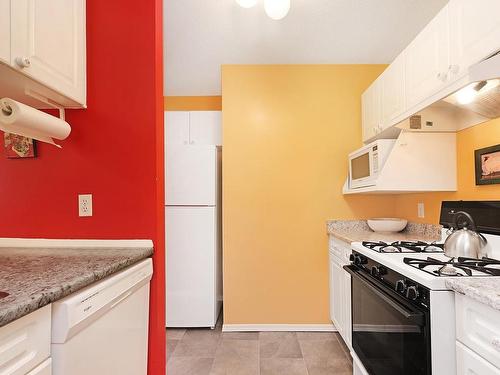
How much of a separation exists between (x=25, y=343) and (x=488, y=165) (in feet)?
7.10

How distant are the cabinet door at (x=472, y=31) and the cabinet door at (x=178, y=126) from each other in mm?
2524

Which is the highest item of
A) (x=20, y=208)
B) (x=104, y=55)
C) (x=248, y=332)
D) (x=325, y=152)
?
(x=104, y=55)

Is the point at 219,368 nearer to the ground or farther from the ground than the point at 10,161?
nearer to the ground

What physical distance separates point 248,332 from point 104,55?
8.23 feet

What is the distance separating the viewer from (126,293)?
4.13ft

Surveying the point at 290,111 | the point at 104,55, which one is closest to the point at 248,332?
the point at 290,111

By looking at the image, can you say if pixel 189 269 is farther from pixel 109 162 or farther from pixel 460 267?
pixel 460 267

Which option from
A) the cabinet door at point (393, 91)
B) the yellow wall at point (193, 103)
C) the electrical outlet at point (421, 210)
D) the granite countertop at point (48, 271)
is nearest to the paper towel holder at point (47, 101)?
the granite countertop at point (48, 271)

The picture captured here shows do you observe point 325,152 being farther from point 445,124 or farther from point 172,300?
point 172,300

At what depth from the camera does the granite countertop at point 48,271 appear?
0.75 m

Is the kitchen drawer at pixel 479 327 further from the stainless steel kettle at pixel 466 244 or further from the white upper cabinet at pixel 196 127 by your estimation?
the white upper cabinet at pixel 196 127

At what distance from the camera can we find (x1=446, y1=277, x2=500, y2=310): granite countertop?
914 millimetres

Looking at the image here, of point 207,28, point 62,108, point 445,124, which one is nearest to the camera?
point 62,108

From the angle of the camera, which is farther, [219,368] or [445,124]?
[219,368]
